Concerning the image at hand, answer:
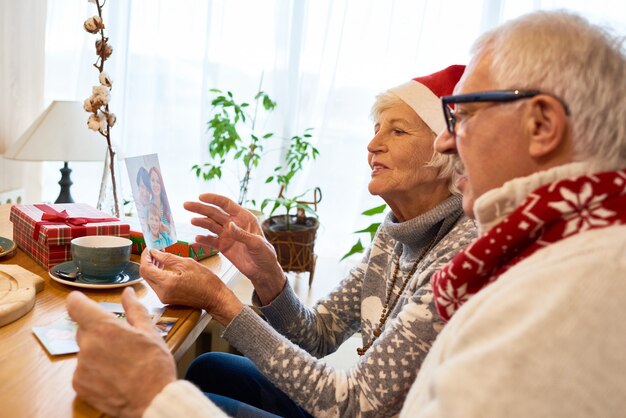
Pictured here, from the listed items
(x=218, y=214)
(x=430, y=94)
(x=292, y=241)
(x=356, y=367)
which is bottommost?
(x=292, y=241)

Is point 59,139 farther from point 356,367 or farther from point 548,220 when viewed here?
point 548,220

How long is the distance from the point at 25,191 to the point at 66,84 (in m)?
0.59

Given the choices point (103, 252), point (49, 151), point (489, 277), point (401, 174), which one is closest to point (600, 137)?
point (489, 277)

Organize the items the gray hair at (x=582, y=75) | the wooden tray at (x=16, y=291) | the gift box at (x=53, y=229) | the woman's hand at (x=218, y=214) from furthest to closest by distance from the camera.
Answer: the woman's hand at (x=218, y=214), the gift box at (x=53, y=229), the wooden tray at (x=16, y=291), the gray hair at (x=582, y=75)

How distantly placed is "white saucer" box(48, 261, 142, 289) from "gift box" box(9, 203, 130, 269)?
0.04 meters

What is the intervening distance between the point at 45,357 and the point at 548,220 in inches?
28.8

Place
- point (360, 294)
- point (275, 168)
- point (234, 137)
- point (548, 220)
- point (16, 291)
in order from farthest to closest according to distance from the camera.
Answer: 1. point (275, 168)
2. point (234, 137)
3. point (360, 294)
4. point (16, 291)
5. point (548, 220)

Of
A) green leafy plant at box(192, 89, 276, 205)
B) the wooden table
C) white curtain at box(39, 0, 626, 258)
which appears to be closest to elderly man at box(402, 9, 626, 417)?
the wooden table

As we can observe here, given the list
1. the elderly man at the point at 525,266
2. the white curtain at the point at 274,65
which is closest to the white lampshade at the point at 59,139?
the white curtain at the point at 274,65

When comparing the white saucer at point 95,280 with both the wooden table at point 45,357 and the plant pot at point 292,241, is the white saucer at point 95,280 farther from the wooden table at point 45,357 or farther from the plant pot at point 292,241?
the plant pot at point 292,241

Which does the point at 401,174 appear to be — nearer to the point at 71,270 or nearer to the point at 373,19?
the point at 71,270

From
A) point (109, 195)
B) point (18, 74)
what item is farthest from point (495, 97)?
point (18, 74)

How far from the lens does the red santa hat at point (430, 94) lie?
1.44m

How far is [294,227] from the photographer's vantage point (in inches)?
111
